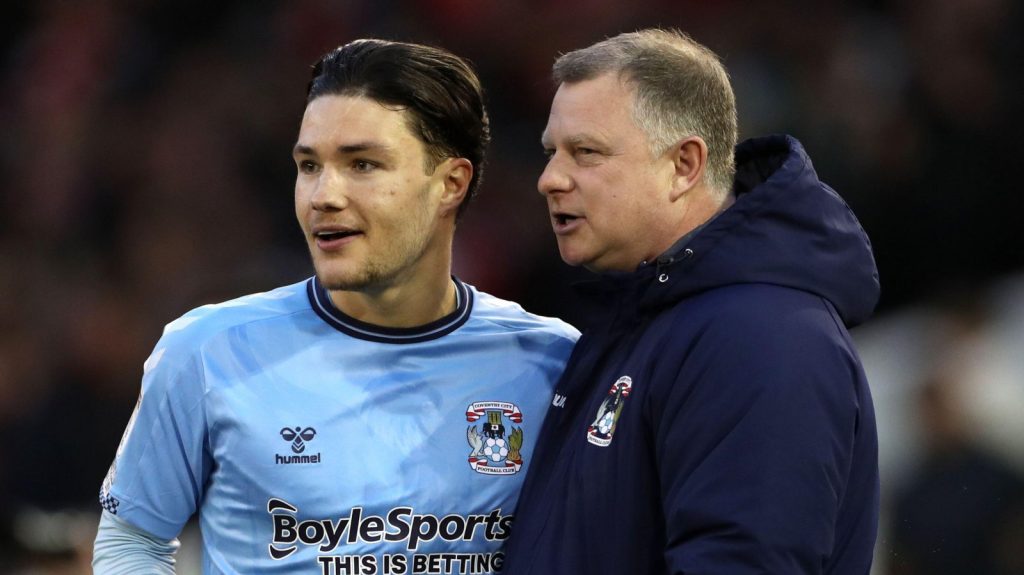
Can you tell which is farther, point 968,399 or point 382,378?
point 968,399

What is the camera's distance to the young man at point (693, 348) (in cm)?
263

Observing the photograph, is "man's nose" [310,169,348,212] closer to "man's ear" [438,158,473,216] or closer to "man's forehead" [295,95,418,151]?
"man's forehead" [295,95,418,151]

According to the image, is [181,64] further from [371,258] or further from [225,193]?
[371,258]

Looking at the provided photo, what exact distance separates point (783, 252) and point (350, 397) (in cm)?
107

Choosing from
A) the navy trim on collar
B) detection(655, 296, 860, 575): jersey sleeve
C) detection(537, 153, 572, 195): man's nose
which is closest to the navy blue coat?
detection(655, 296, 860, 575): jersey sleeve

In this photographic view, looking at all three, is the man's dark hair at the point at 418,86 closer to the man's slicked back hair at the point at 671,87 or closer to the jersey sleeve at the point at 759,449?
the man's slicked back hair at the point at 671,87

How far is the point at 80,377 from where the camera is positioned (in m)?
6.62

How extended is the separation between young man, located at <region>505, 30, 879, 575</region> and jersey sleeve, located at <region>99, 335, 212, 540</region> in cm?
76

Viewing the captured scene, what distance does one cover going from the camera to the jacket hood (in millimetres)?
2842

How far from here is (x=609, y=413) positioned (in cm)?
294

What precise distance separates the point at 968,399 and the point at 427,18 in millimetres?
3457

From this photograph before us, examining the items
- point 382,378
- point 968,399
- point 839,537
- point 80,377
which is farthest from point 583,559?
point 80,377

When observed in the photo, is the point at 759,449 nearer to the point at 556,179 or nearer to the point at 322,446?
the point at 556,179

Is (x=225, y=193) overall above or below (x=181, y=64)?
below
